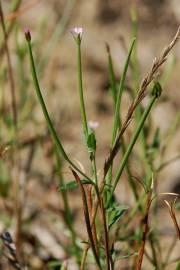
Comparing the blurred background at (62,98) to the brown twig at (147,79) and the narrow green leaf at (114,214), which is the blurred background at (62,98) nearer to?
the narrow green leaf at (114,214)

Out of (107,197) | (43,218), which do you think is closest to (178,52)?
(43,218)

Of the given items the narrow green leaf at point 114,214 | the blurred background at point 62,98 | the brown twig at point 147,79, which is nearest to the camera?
the brown twig at point 147,79

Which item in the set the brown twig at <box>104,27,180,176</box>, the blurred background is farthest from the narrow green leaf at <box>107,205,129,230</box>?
the blurred background

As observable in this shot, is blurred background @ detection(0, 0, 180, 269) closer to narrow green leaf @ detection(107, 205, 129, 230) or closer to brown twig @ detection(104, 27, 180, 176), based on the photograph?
narrow green leaf @ detection(107, 205, 129, 230)

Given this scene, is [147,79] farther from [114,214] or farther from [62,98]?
[62,98]

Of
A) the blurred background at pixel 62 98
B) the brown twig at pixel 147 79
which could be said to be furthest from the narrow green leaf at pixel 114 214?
the blurred background at pixel 62 98

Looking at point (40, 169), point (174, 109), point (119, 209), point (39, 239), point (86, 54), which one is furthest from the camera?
point (86, 54)

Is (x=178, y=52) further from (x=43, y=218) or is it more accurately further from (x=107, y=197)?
(x=107, y=197)

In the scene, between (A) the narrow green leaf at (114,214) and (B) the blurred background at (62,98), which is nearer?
(A) the narrow green leaf at (114,214)

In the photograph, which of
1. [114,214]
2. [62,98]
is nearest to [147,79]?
[114,214]
